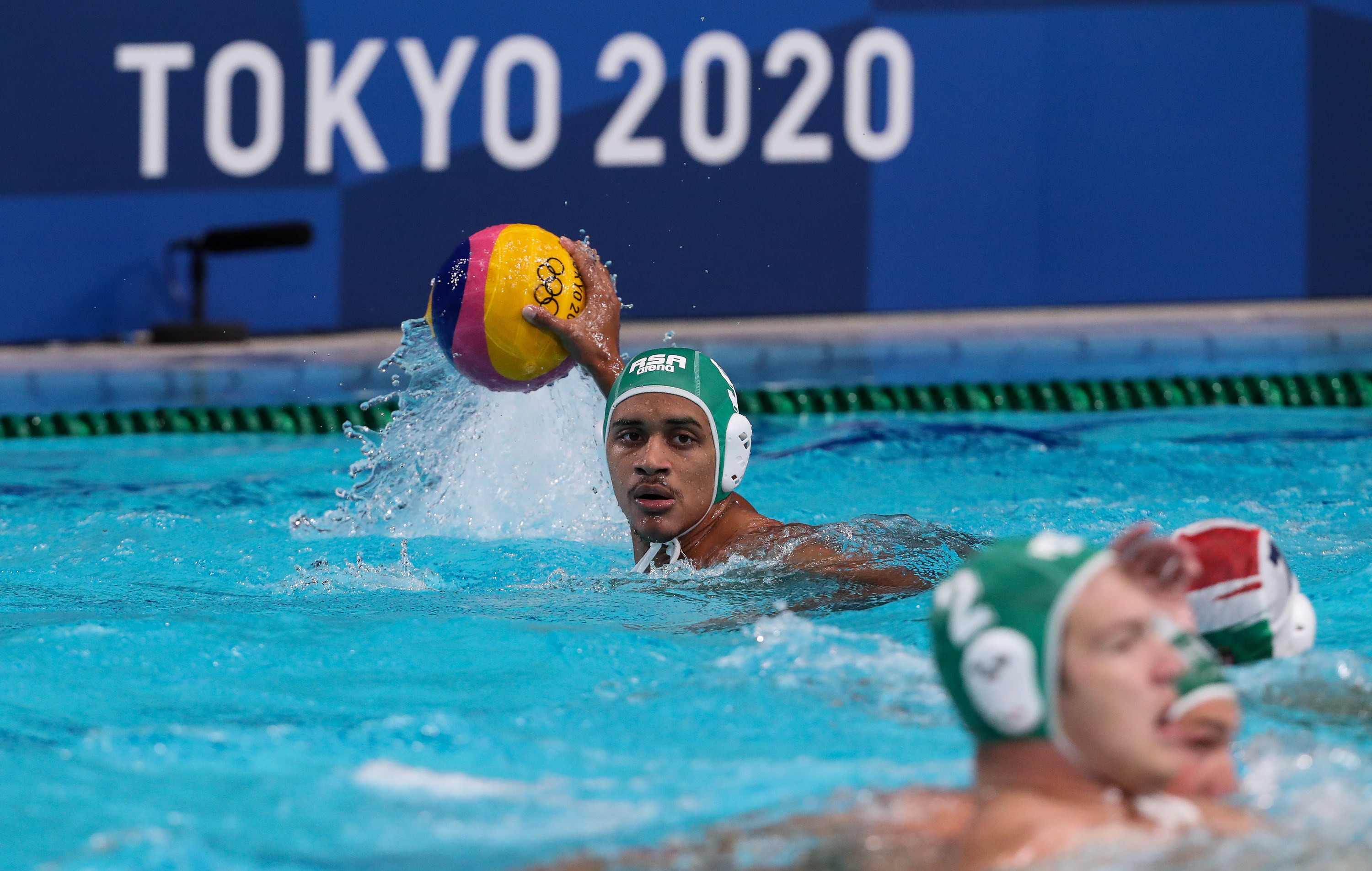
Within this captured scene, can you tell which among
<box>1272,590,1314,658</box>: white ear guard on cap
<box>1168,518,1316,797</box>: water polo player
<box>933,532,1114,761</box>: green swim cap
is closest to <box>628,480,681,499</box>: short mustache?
<box>1168,518,1316,797</box>: water polo player

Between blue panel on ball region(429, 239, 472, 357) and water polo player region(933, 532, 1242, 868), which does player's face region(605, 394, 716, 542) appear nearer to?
blue panel on ball region(429, 239, 472, 357)

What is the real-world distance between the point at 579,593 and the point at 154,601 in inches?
36.3

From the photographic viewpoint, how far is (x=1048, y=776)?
1678 mm

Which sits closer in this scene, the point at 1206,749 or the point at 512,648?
the point at 1206,749

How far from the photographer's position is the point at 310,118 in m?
7.48

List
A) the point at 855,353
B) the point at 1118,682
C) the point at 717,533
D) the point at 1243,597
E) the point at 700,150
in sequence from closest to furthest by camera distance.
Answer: the point at 1118,682 → the point at 1243,597 → the point at 717,533 → the point at 855,353 → the point at 700,150

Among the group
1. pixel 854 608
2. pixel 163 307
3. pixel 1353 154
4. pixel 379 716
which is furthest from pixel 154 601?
pixel 1353 154

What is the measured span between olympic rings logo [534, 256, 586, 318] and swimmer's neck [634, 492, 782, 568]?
0.55 m

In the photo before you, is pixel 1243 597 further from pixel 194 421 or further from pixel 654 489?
pixel 194 421

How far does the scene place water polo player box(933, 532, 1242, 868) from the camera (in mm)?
1615

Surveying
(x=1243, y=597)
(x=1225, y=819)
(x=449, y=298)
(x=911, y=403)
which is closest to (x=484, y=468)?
(x=449, y=298)

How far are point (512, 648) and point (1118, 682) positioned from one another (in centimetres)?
166

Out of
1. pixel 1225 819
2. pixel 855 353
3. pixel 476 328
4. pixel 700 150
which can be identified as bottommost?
pixel 1225 819

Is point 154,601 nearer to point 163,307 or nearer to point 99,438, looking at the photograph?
point 99,438
